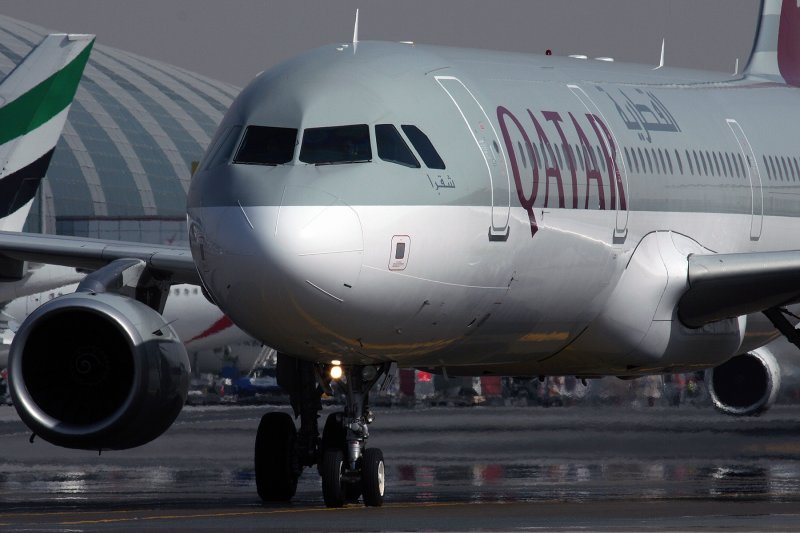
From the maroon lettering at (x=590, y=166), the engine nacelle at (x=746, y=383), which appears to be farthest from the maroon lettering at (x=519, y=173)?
the engine nacelle at (x=746, y=383)

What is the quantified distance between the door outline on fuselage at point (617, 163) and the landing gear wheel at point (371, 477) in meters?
3.65

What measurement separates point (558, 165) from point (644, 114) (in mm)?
2680

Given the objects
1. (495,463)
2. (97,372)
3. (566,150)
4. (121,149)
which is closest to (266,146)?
(97,372)

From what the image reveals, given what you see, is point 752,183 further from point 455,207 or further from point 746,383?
point 455,207

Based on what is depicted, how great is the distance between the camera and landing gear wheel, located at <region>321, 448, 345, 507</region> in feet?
52.2

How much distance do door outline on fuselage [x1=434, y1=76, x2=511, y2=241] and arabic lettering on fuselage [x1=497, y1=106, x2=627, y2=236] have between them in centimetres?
20

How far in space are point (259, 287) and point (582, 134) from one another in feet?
16.5

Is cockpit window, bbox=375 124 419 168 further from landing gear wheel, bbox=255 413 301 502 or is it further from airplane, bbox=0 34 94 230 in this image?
airplane, bbox=0 34 94 230

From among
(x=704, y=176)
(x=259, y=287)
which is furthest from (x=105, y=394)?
(x=704, y=176)

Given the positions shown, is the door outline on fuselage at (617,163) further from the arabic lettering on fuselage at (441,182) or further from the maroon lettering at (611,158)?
the arabic lettering on fuselage at (441,182)

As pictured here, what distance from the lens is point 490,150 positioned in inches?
644

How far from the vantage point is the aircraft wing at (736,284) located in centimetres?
1820

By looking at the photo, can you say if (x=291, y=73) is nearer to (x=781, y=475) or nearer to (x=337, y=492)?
(x=337, y=492)

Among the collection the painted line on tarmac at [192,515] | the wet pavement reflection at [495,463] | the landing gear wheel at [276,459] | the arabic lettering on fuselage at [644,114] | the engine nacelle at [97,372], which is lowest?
the wet pavement reflection at [495,463]
